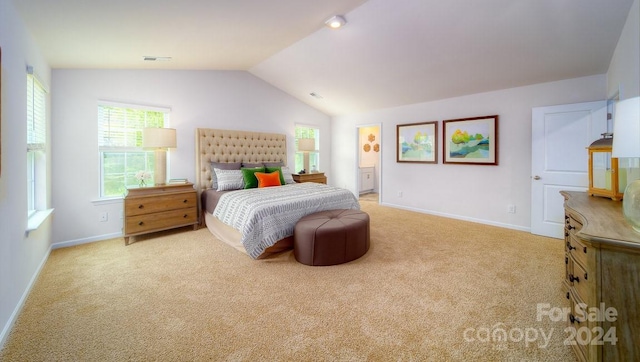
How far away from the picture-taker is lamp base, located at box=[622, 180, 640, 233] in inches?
46.9

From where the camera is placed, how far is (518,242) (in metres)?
3.47

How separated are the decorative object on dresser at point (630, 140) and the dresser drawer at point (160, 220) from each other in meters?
4.48

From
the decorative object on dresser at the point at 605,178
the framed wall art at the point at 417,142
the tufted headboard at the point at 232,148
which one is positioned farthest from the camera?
the framed wall art at the point at 417,142

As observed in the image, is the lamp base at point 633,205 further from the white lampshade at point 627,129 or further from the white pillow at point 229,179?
the white pillow at point 229,179

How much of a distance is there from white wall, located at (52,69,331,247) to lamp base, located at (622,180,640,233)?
4.93 m

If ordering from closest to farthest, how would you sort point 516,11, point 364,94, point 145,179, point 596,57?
point 516,11
point 596,57
point 145,179
point 364,94

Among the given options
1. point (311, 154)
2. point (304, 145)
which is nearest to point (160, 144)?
point (304, 145)

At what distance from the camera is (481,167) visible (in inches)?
176

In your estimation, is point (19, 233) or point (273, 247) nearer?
point (19, 233)

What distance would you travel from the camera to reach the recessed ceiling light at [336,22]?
2993 mm

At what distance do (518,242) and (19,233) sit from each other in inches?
209

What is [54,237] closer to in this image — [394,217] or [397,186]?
[394,217]

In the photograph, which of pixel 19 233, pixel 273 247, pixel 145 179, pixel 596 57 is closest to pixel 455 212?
pixel 596 57

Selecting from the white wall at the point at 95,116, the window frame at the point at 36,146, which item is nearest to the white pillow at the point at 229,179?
the white wall at the point at 95,116
